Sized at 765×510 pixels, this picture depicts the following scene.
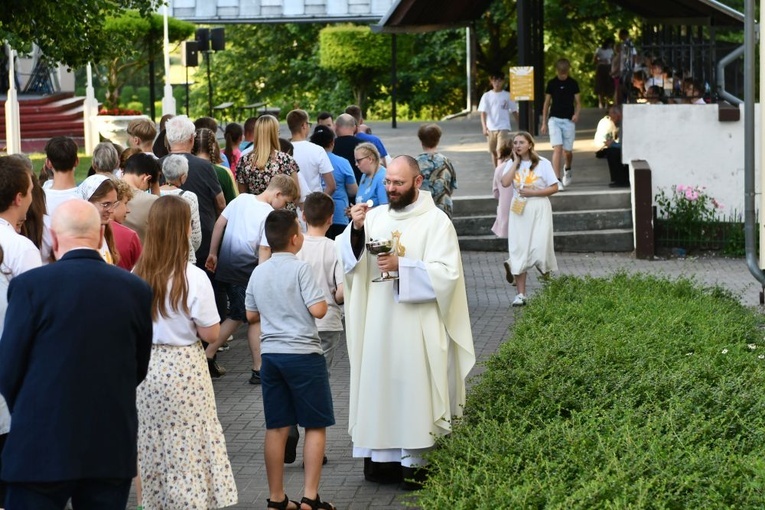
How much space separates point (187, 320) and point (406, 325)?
1574 millimetres

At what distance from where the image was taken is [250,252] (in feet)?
34.5

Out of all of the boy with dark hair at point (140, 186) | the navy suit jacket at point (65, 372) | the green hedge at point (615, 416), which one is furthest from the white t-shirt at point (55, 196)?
the navy suit jacket at point (65, 372)

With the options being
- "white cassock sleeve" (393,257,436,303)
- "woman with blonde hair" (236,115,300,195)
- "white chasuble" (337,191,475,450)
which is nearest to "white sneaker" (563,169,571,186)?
"woman with blonde hair" (236,115,300,195)

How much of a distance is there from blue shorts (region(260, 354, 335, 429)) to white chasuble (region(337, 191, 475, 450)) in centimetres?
57

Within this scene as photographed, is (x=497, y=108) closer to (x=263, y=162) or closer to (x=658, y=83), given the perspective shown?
(x=658, y=83)

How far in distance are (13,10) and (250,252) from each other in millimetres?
3725

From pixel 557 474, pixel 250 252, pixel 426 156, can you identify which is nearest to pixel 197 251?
pixel 250 252

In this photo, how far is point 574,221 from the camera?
1953 centimetres

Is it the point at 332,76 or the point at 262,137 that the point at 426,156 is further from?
the point at 332,76

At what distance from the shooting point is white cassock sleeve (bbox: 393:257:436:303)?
7.67 metres

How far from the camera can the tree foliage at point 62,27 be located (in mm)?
12406

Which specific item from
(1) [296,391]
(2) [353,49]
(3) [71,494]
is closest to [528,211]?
(1) [296,391]

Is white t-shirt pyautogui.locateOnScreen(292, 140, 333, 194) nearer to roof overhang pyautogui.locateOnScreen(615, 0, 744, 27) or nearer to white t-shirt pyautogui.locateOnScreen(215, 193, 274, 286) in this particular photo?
white t-shirt pyautogui.locateOnScreen(215, 193, 274, 286)

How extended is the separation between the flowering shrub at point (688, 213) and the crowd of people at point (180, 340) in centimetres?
1119
